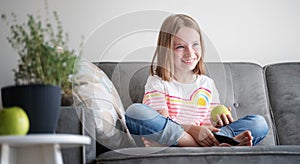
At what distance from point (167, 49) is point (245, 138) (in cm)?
54

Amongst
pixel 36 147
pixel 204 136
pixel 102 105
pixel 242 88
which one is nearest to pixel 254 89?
pixel 242 88

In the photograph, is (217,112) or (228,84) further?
(228,84)

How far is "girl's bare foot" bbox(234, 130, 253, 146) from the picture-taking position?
1.74 m

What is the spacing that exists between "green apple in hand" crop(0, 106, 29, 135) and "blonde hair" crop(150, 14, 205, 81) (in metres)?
0.98

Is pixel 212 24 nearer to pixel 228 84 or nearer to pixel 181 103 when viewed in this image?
pixel 228 84

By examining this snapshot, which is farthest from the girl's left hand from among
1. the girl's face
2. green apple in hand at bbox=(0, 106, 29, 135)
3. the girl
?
green apple in hand at bbox=(0, 106, 29, 135)

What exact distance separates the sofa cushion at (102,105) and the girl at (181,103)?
0.15ft

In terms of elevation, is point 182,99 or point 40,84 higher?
point 40,84

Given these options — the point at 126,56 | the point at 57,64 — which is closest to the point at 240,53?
the point at 126,56

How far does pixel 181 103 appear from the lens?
1.97 m

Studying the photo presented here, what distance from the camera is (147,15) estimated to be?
1.77 metres

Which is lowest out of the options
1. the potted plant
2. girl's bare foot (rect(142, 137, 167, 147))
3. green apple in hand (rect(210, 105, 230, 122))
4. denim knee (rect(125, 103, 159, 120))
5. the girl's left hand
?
girl's bare foot (rect(142, 137, 167, 147))

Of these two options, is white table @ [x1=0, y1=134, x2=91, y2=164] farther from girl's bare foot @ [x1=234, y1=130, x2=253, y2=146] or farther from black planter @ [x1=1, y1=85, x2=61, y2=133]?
girl's bare foot @ [x1=234, y1=130, x2=253, y2=146]

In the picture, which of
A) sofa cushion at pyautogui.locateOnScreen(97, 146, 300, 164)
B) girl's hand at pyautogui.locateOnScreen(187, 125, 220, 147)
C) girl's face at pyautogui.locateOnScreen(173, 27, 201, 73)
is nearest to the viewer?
sofa cushion at pyautogui.locateOnScreen(97, 146, 300, 164)
